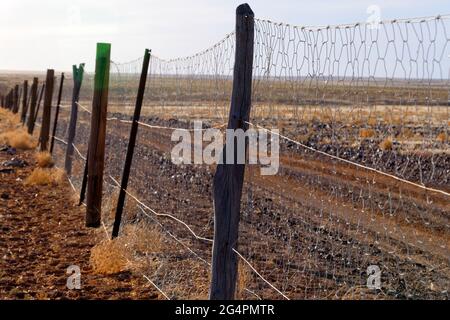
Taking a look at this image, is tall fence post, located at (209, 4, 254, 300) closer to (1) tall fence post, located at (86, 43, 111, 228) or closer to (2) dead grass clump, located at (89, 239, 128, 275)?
(2) dead grass clump, located at (89, 239, 128, 275)

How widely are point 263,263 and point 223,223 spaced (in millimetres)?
2466

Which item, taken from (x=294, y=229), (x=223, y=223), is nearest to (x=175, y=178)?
(x=294, y=229)

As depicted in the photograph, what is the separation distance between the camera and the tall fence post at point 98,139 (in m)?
9.85

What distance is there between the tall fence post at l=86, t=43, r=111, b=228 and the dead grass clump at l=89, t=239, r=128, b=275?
1539 millimetres

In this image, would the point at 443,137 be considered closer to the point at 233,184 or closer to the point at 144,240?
the point at 144,240

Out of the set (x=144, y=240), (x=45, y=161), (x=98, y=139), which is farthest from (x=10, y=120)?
(x=144, y=240)

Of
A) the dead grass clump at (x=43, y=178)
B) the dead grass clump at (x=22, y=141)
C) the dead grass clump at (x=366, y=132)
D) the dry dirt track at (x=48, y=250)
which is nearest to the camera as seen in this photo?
the dry dirt track at (x=48, y=250)

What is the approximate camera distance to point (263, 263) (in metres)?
7.48

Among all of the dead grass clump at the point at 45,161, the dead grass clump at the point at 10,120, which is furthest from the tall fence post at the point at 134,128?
the dead grass clump at the point at 10,120

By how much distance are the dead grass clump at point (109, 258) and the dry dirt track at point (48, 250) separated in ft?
0.34

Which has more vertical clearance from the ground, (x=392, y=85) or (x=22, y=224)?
(x=392, y=85)

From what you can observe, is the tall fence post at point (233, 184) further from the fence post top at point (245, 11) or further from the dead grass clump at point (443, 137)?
the dead grass clump at point (443, 137)

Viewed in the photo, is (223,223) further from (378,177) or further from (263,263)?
(378,177)

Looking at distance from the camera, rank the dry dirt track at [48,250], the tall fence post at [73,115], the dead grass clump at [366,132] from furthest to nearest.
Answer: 1. the tall fence post at [73,115]
2. the dead grass clump at [366,132]
3. the dry dirt track at [48,250]
